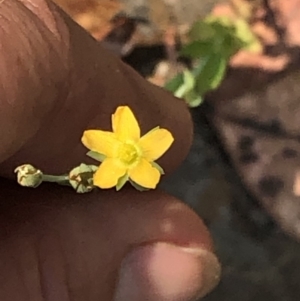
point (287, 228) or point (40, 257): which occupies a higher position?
point (40, 257)

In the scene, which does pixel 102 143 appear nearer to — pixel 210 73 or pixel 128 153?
pixel 128 153

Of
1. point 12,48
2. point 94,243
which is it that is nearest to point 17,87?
point 12,48

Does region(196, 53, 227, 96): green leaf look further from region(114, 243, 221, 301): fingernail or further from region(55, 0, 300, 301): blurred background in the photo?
region(114, 243, 221, 301): fingernail

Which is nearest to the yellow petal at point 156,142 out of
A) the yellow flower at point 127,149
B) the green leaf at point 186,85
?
the yellow flower at point 127,149

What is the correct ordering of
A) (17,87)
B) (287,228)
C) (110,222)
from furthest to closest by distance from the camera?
(287,228), (110,222), (17,87)

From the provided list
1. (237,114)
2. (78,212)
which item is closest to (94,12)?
(237,114)

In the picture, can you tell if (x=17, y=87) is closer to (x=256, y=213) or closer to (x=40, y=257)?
(x=40, y=257)

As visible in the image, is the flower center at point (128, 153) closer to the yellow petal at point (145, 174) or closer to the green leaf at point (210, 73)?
the yellow petal at point (145, 174)

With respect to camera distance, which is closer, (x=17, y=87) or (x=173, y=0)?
(x=17, y=87)
